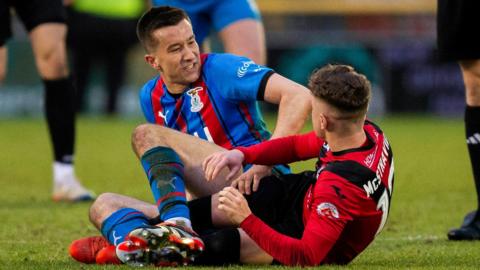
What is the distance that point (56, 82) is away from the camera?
778 cm

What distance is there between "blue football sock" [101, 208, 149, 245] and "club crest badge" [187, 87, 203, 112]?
0.62m

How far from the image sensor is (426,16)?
61.8 ft

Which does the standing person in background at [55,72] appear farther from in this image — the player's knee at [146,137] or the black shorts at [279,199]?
the black shorts at [279,199]

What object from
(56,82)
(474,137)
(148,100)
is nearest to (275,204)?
(148,100)

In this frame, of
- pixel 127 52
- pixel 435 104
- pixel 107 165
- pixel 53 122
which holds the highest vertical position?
pixel 53 122

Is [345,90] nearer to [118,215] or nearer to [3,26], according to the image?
[118,215]

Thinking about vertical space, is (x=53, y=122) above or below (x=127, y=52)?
above

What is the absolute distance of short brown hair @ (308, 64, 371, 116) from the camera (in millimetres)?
4328

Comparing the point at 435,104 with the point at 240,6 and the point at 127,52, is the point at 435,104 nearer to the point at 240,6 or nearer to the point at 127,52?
the point at 127,52

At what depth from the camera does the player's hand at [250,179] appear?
4.84 m

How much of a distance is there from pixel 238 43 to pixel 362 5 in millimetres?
12209

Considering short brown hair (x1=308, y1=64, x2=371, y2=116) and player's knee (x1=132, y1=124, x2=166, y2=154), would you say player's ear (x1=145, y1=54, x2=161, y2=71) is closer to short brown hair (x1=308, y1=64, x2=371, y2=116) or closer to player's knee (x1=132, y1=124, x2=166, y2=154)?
player's knee (x1=132, y1=124, x2=166, y2=154)

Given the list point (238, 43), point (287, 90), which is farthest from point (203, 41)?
point (287, 90)

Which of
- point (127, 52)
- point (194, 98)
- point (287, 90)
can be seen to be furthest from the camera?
point (127, 52)
